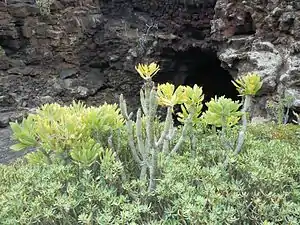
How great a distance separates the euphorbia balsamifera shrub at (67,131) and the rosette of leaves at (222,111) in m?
0.37

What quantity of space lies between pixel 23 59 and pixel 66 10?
1248 millimetres

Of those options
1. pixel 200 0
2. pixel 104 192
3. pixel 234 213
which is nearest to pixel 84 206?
pixel 104 192

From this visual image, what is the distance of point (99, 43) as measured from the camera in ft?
25.9

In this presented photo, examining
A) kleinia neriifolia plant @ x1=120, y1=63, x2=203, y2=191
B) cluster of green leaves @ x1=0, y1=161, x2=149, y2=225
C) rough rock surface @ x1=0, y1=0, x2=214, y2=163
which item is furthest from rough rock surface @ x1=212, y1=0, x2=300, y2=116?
cluster of green leaves @ x1=0, y1=161, x2=149, y2=225

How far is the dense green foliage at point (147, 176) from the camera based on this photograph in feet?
3.96

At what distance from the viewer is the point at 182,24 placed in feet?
25.6

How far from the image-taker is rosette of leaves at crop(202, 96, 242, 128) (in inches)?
60.1

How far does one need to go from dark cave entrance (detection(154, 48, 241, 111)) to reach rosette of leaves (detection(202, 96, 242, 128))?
5.75m

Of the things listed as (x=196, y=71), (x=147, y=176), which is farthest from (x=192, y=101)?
(x=196, y=71)

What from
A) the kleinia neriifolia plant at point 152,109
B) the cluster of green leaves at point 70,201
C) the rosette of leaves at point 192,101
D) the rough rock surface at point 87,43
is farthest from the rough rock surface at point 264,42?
the cluster of green leaves at point 70,201

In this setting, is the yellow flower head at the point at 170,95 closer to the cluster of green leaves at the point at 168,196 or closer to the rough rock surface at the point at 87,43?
the cluster of green leaves at the point at 168,196

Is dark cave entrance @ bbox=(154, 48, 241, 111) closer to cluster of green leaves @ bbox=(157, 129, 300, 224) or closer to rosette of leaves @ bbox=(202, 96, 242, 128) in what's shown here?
rosette of leaves @ bbox=(202, 96, 242, 128)

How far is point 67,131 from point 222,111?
1.96 ft

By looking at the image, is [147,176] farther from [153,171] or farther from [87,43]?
[87,43]
